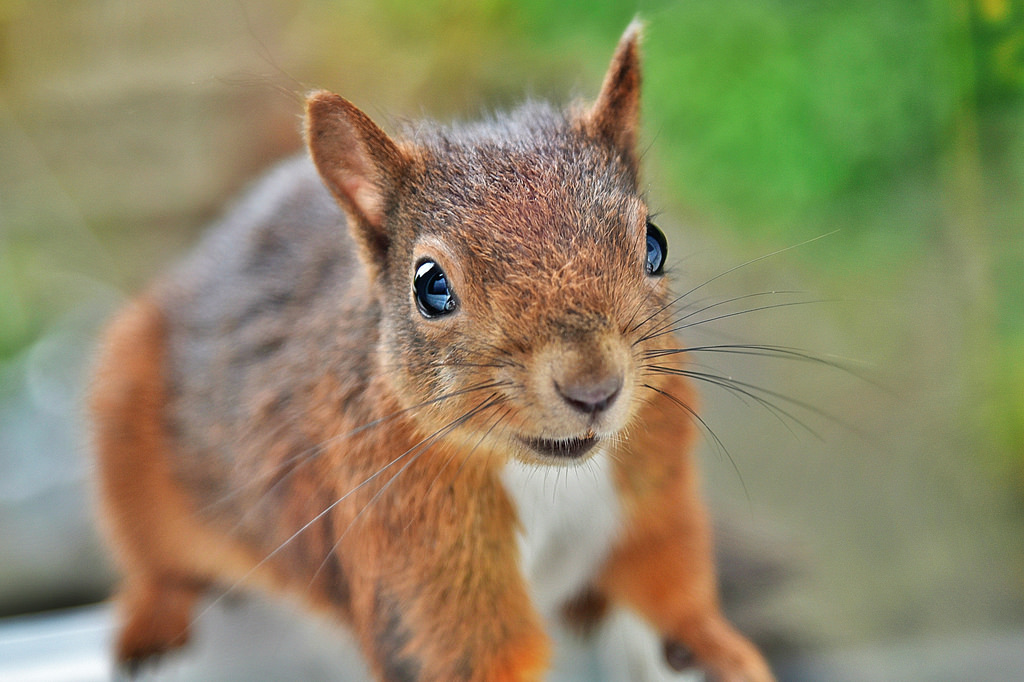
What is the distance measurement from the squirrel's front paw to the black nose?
1.39 feet

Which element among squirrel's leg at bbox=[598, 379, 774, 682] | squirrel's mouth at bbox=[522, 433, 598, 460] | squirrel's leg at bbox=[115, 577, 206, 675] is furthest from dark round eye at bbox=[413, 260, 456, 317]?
squirrel's leg at bbox=[115, 577, 206, 675]

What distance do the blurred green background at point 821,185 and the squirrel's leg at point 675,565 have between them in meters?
0.11

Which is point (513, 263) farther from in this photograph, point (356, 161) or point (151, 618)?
point (151, 618)

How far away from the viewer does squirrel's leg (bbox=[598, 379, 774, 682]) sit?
33.8 inches

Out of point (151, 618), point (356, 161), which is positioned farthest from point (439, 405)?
point (151, 618)

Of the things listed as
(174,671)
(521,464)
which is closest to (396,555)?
(521,464)

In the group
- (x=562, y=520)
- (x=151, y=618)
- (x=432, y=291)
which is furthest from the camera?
(x=151, y=618)

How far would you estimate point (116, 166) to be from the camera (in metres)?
1.91

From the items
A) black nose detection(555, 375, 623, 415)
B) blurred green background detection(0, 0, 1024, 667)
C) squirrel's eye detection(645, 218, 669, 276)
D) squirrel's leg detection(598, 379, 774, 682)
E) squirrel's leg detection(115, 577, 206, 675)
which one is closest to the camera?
black nose detection(555, 375, 623, 415)

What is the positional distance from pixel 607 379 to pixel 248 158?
990 millimetres

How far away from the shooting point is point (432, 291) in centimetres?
70

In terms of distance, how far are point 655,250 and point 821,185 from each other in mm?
535

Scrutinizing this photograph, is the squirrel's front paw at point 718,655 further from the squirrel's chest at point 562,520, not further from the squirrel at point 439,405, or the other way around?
the squirrel's chest at point 562,520

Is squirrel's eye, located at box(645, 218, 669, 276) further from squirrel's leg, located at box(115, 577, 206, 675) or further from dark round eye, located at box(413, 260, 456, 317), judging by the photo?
squirrel's leg, located at box(115, 577, 206, 675)
